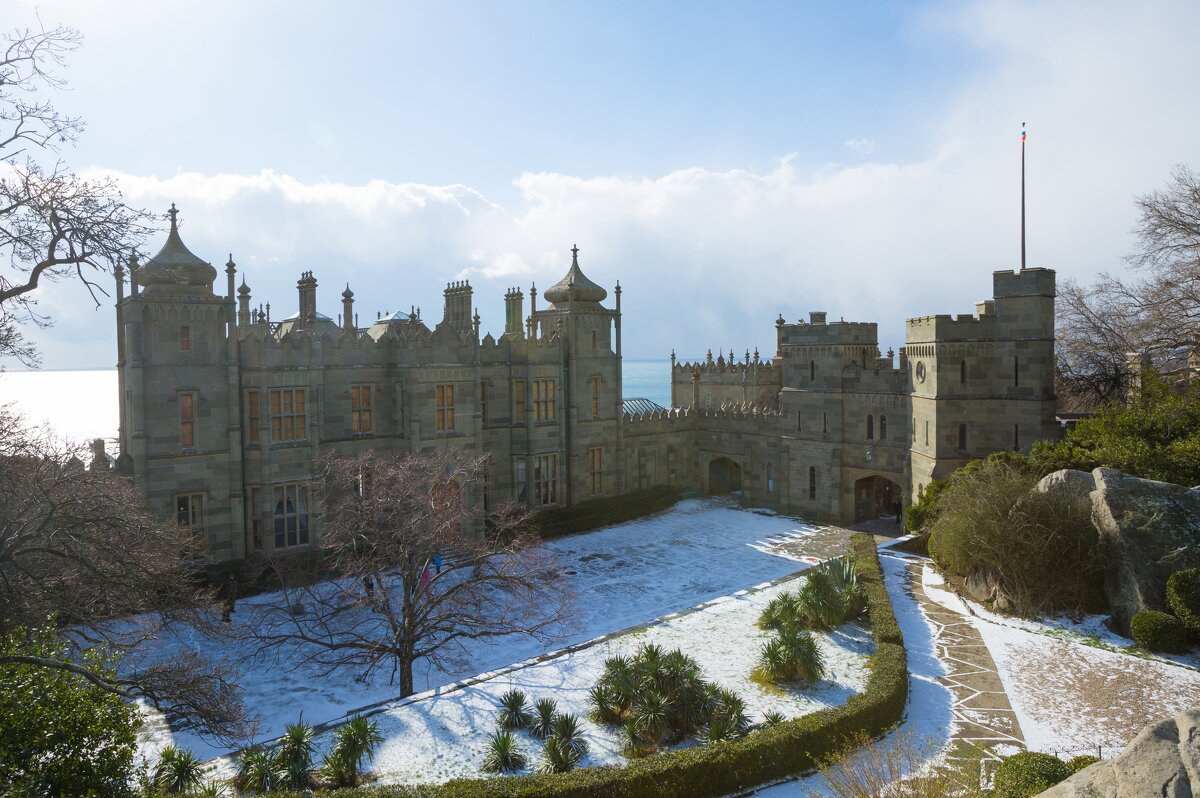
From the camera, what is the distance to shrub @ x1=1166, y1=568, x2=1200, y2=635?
1900 cm

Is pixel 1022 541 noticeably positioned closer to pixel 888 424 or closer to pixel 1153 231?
pixel 888 424

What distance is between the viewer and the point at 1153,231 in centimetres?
2948

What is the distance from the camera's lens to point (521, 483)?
3534cm

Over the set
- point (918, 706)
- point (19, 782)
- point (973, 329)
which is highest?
point (973, 329)

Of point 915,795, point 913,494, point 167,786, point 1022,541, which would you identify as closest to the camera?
point 915,795

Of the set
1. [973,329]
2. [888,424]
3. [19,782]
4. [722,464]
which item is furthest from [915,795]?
[722,464]

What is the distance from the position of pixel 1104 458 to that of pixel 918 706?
11887 mm

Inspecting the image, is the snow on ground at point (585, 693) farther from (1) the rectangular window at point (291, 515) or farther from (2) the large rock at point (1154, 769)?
(1) the rectangular window at point (291, 515)

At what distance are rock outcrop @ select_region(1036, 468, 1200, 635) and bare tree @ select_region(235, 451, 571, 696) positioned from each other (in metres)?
14.3

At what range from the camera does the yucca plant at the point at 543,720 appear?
51.4 feet

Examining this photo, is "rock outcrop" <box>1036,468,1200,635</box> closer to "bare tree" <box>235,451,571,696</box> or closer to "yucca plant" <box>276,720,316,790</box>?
"bare tree" <box>235,451,571,696</box>

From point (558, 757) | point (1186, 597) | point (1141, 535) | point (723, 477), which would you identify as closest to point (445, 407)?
point (723, 477)

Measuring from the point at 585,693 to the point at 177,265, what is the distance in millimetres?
18531

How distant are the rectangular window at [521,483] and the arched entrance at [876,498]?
1469 centimetres
